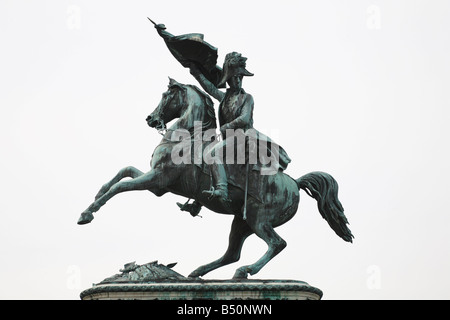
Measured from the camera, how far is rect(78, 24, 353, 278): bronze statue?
1742 centimetres

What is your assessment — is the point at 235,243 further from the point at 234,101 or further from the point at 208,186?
the point at 234,101

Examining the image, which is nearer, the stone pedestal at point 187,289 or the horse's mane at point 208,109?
the stone pedestal at point 187,289

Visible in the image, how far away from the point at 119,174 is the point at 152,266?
5.20 feet

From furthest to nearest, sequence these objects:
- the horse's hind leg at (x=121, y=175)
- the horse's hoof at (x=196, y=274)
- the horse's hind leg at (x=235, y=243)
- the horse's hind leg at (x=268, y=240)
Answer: the horse's hind leg at (x=235, y=243)
the horse's hoof at (x=196, y=274)
the horse's hind leg at (x=121, y=175)
the horse's hind leg at (x=268, y=240)

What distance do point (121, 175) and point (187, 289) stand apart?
7.25 feet

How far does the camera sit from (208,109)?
18031mm

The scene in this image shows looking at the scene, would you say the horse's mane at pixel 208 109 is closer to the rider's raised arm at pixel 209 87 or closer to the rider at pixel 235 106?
the rider at pixel 235 106

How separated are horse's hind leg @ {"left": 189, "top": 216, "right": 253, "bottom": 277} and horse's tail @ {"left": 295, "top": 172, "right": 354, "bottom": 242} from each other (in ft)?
3.48

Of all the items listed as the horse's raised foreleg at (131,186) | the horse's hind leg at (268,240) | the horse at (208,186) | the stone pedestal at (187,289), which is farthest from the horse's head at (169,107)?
the stone pedestal at (187,289)

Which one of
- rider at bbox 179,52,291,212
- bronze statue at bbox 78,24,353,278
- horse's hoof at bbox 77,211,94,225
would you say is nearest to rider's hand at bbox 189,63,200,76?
bronze statue at bbox 78,24,353,278

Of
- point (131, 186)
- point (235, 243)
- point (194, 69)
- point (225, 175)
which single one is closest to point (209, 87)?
point (194, 69)

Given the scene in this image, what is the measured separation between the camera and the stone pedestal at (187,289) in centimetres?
1645

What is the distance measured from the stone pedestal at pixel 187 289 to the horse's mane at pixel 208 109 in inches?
98.2
